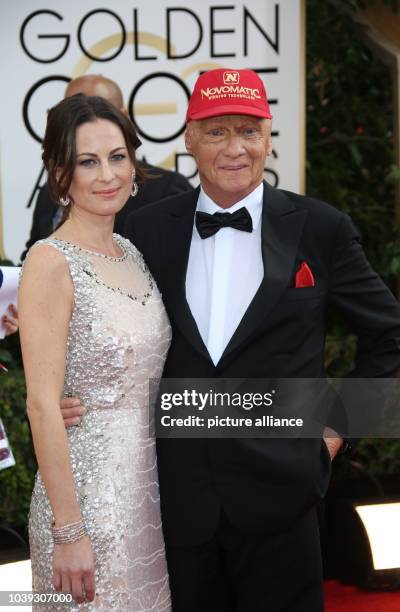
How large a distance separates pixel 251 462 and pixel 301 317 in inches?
14.0

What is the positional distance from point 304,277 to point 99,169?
54 cm

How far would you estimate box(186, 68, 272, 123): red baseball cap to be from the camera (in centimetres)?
231

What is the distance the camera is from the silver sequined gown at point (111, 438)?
82.1 inches

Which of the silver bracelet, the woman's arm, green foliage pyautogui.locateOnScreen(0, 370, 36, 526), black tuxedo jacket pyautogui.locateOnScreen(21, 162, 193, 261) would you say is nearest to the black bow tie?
the woman's arm

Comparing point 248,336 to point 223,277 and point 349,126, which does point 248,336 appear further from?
point 349,126

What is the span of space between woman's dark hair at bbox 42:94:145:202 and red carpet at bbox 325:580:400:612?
2.32 metres

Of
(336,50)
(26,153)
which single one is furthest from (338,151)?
(26,153)

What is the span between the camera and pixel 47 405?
6.61 feet

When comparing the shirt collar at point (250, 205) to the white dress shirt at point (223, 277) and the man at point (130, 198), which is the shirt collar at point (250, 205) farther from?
the man at point (130, 198)

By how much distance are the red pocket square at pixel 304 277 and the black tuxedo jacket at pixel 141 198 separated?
1264 mm

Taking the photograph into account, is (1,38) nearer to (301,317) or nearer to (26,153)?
(26,153)

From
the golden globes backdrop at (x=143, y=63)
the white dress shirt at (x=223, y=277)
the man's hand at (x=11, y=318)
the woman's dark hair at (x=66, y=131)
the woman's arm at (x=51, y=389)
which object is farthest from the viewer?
the golden globes backdrop at (x=143, y=63)

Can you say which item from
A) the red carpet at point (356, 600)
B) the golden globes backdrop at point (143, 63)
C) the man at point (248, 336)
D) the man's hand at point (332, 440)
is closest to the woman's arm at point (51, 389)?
the man at point (248, 336)

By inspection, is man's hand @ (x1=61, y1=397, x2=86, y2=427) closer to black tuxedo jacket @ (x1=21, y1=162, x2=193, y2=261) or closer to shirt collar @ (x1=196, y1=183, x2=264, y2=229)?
shirt collar @ (x1=196, y1=183, x2=264, y2=229)
